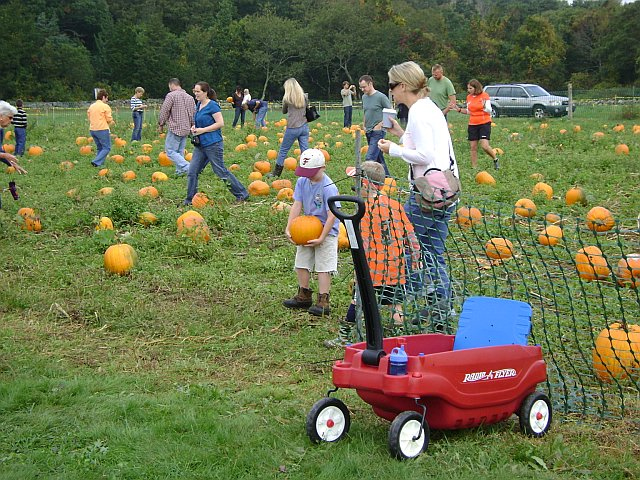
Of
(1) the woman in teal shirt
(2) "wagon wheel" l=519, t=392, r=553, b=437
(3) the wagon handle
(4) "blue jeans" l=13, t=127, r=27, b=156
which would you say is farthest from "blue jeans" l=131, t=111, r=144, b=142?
(2) "wagon wheel" l=519, t=392, r=553, b=437

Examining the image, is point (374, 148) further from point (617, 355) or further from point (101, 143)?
point (617, 355)

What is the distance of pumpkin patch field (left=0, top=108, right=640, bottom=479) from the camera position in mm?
4246

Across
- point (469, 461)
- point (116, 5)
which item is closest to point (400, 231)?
point (469, 461)

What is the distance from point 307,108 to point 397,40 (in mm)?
63037

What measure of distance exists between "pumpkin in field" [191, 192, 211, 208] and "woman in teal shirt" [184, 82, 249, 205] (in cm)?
9

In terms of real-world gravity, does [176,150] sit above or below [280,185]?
above

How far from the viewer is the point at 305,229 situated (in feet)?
23.3

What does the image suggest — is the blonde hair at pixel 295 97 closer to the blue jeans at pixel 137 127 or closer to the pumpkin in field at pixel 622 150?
the pumpkin in field at pixel 622 150

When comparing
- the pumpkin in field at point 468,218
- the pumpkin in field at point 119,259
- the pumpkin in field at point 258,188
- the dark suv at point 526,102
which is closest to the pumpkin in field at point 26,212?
the pumpkin in field at point 119,259

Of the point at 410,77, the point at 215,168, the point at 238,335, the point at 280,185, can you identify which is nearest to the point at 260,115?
the point at 280,185

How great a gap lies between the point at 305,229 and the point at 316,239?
0.13m

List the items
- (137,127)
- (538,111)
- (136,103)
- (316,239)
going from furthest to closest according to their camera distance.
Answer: (538,111)
(136,103)
(137,127)
(316,239)

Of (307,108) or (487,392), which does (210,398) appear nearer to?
(487,392)

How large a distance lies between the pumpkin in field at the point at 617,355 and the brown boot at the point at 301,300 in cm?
253
